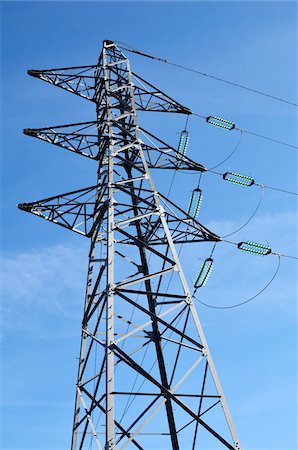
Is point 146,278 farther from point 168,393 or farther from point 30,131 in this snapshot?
point 30,131

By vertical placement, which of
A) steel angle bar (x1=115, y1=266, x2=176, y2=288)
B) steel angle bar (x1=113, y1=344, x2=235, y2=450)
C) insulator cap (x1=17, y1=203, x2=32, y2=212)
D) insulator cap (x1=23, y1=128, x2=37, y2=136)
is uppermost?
insulator cap (x1=23, y1=128, x2=37, y2=136)

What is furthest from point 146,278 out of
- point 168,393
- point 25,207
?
point 25,207

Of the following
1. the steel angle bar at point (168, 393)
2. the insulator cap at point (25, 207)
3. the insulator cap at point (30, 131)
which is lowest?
the steel angle bar at point (168, 393)

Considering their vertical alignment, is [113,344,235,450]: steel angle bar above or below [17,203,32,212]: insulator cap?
below

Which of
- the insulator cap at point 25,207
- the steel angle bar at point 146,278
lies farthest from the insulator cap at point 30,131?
the steel angle bar at point 146,278

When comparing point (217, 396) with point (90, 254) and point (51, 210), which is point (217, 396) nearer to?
point (90, 254)

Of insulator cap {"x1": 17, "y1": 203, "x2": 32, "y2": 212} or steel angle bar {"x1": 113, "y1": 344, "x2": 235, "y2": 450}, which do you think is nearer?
steel angle bar {"x1": 113, "y1": 344, "x2": 235, "y2": 450}

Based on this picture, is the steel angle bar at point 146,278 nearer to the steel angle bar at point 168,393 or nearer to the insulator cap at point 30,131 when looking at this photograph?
the steel angle bar at point 168,393

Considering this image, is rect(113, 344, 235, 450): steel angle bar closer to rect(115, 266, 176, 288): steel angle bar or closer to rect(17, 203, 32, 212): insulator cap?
rect(115, 266, 176, 288): steel angle bar

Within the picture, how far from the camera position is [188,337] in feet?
43.8

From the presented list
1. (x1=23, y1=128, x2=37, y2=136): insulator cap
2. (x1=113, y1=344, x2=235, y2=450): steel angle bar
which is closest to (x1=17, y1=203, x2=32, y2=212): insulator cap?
(x1=23, y1=128, x2=37, y2=136): insulator cap

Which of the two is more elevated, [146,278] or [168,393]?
[146,278]

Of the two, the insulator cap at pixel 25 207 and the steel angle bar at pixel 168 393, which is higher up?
the insulator cap at pixel 25 207

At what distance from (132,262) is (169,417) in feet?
15.5
